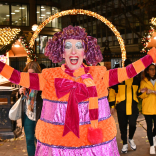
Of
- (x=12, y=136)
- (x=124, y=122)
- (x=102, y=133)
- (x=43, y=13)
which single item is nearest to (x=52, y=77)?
(x=102, y=133)

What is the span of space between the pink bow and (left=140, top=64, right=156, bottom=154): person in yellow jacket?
9.20 feet

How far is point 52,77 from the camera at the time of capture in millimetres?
2811

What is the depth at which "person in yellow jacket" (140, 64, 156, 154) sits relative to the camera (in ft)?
17.0

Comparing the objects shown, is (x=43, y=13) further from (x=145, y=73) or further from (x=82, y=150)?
(x=82, y=150)

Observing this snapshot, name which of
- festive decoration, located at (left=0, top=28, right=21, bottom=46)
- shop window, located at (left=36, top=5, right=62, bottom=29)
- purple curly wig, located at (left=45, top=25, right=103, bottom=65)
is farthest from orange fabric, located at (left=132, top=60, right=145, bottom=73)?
shop window, located at (left=36, top=5, right=62, bottom=29)

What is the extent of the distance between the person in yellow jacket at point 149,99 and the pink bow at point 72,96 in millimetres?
2803

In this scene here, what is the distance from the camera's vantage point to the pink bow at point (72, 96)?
264cm

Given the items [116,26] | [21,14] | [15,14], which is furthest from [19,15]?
[116,26]

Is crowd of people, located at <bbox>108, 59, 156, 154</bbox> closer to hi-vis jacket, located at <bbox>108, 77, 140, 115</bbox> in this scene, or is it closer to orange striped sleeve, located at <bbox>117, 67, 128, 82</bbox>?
hi-vis jacket, located at <bbox>108, 77, 140, 115</bbox>

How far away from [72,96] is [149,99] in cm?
309

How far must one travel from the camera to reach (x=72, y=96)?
8.76 ft

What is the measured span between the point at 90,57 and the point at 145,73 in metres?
2.66

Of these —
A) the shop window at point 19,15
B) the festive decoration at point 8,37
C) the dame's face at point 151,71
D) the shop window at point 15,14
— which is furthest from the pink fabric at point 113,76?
the shop window at point 19,15

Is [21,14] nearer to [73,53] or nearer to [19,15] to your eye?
[19,15]
